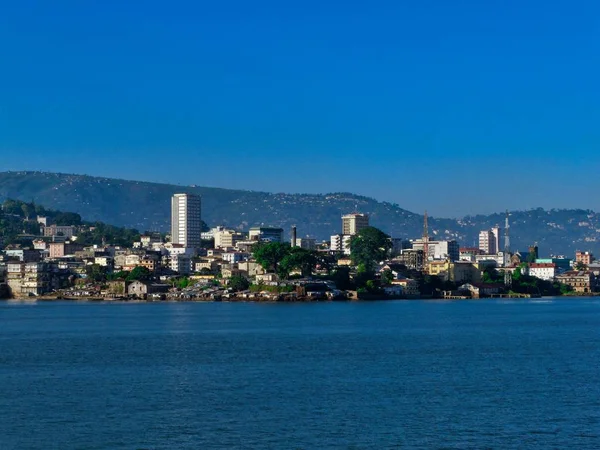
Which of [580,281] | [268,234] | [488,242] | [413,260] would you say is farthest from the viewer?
[488,242]

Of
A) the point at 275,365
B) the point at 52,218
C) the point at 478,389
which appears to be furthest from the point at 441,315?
the point at 52,218

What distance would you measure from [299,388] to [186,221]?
11087 cm

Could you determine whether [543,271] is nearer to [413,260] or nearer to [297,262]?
[413,260]

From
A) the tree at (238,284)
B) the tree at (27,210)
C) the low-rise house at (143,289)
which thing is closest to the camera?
the tree at (238,284)

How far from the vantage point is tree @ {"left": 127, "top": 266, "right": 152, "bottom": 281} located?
73.2 metres

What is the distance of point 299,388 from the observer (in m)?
21.3

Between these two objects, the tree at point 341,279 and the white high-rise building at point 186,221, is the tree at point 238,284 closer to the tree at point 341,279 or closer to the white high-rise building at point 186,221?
the tree at point 341,279

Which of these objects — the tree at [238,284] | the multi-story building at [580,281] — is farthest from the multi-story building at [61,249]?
the multi-story building at [580,281]

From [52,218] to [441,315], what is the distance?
10297 centimetres

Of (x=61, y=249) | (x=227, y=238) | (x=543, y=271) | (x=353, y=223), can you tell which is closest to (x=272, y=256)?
(x=543, y=271)

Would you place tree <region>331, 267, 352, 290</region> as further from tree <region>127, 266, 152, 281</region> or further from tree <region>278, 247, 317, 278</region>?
tree <region>127, 266, 152, 281</region>

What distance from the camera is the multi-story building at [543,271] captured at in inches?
3723

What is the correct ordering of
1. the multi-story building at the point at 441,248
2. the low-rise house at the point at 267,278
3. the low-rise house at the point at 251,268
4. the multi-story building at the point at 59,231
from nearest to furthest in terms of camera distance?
the low-rise house at the point at 267,278, the low-rise house at the point at 251,268, the multi-story building at the point at 441,248, the multi-story building at the point at 59,231

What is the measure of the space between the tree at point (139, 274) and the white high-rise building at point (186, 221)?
53.3 metres
